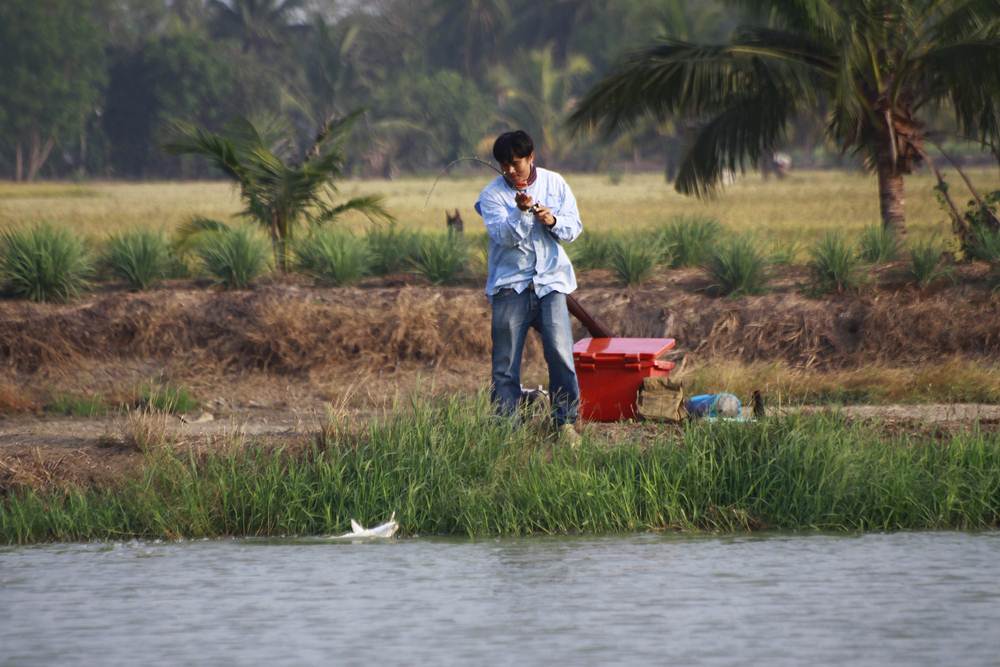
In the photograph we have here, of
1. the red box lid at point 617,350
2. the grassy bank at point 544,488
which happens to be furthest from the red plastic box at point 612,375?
the grassy bank at point 544,488

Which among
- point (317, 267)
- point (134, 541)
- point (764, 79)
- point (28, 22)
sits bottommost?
point (134, 541)

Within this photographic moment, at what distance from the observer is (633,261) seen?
15.1 metres

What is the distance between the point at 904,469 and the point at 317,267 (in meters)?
8.22

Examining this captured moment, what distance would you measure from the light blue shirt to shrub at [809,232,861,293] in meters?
6.07

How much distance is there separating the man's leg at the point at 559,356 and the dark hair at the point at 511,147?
758 mm

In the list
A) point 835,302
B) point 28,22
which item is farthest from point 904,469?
point 28,22

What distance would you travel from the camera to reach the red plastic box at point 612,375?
32.8 ft

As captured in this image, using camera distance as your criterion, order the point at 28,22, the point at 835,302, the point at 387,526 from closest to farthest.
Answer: the point at 387,526, the point at 835,302, the point at 28,22

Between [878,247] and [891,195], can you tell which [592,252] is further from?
[891,195]

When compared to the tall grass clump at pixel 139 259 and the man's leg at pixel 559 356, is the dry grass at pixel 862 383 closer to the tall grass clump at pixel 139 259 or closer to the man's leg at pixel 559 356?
the man's leg at pixel 559 356

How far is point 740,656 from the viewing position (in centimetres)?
617

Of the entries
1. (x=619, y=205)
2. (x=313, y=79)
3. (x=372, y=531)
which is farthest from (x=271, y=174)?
(x=313, y=79)

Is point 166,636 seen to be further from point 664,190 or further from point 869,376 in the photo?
point 664,190

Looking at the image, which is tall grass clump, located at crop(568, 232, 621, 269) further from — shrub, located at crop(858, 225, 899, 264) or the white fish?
the white fish
